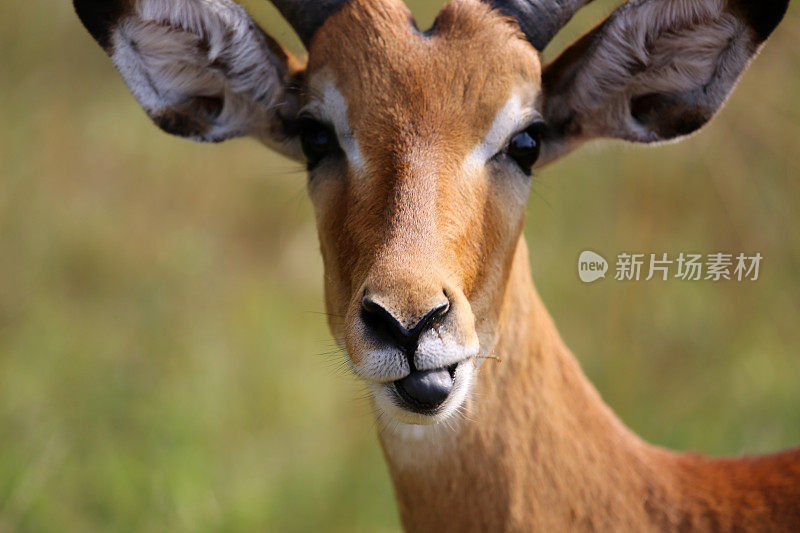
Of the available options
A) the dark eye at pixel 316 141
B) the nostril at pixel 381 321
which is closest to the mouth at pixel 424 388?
the nostril at pixel 381 321

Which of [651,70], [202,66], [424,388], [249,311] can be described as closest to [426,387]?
[424,388]

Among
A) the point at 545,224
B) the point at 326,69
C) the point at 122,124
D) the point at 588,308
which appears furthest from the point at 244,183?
the point at 326,69

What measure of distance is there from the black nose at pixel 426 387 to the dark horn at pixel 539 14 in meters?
1.48

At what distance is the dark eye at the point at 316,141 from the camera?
3.64m

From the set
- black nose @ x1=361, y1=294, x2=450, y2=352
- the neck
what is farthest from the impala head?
the neck

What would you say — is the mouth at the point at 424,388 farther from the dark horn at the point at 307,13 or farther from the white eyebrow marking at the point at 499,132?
the dark horn at the point at 307,13

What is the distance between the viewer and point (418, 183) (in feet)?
10.5

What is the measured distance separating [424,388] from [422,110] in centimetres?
103

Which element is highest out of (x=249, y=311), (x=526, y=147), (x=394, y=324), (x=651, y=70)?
(x=394, y=324)

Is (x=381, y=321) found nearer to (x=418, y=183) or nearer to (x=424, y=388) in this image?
(x=424, y=388)

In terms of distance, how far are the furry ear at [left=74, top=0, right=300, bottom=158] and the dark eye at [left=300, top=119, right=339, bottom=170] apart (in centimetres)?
26

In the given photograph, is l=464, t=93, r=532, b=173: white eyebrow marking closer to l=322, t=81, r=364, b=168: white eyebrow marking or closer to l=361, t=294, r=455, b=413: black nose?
l=322, t=81, r=364, b=168: white eyebrow marking

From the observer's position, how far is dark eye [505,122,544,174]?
3.52 m

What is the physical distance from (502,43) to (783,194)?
428 centimetres
